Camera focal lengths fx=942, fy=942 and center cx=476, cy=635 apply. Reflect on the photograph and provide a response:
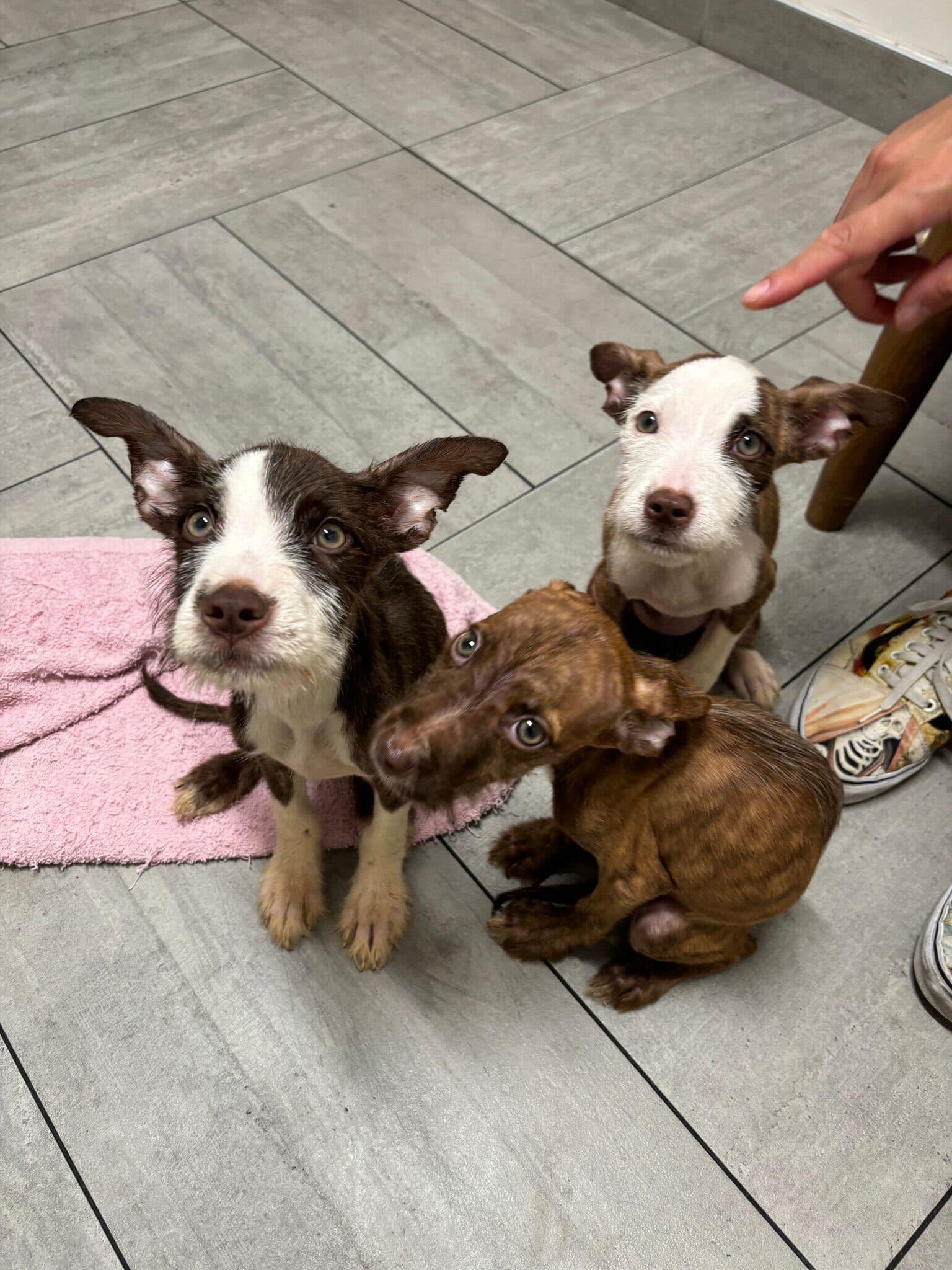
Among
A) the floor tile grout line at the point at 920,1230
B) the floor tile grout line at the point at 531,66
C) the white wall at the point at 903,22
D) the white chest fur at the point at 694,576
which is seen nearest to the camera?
the floor tile grout line at the point at 920,1230

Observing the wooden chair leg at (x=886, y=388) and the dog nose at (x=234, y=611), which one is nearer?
the dog nose at (x=234, y=611)

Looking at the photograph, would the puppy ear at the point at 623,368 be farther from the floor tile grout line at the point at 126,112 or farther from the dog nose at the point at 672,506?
the floor tile grout line at the point at 126,112

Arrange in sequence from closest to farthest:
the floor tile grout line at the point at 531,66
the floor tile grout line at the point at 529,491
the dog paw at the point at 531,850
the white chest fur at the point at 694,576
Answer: the white chest fur at the point at 694,576, the dog paw at the point at 531,850, the floor tile grout line at the point at 529,491, the floor tile grout line at the point at 531,66

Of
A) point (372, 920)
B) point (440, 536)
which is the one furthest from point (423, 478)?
point (440, 536)

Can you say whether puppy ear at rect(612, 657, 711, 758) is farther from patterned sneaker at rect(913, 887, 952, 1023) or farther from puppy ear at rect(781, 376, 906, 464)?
patterned sneaker at rect(913, 887, 952, 1023)

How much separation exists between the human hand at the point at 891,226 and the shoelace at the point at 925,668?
2.94 feet

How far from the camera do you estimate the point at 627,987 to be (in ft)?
6.31

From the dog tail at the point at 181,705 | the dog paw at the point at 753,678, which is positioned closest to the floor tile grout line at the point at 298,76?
the dog tail at the point at 181,705

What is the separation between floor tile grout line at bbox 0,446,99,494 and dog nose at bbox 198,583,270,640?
1.71 meters

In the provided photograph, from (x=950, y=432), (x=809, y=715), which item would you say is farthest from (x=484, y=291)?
(x=809, y=715)

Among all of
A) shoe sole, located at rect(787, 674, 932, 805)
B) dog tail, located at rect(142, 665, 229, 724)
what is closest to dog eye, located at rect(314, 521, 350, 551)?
dog tail, located at rect(142, 665, 229, 724)

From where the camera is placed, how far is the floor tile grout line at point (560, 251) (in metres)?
3.26

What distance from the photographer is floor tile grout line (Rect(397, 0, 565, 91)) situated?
4273mm

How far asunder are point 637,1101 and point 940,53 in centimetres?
407
